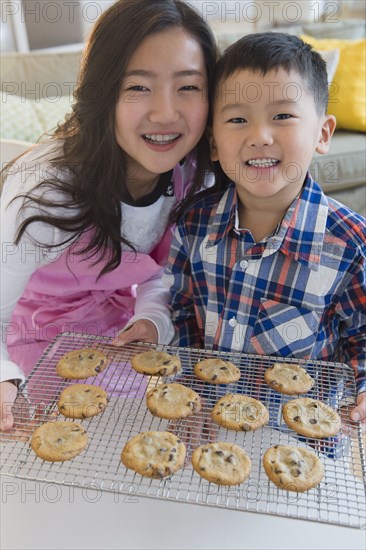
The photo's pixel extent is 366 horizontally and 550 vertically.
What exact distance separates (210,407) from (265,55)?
2.23 feet

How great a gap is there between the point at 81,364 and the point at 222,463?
1.18 feet

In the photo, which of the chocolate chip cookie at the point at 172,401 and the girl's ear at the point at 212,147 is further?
the girl's ear at the point at 212,147

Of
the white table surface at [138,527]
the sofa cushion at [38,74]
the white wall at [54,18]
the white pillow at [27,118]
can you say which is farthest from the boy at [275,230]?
the white wall at [54,18]

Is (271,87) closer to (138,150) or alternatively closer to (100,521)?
(138,150)

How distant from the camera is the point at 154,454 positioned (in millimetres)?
879

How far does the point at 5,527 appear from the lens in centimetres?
92

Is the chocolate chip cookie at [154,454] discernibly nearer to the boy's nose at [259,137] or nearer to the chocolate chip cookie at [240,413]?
the chocolate chip cookie at [240,413]

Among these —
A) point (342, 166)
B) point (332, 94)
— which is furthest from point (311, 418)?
point (332, 94)

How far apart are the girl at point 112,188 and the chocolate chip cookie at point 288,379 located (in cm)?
29

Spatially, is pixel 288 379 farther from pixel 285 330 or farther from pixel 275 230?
pixel 275 230

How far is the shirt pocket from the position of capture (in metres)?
1.13

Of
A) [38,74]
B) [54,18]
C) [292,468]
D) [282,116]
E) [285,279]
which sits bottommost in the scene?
[292,468]

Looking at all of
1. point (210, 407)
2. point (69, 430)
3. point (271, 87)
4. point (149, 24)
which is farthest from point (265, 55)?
point (69, 430)

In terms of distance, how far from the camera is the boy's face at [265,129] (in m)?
1.03
